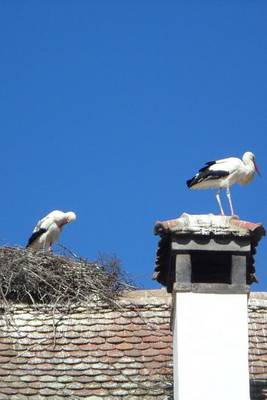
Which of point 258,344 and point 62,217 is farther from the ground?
point 62,217

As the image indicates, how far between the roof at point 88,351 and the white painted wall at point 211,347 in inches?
48.1

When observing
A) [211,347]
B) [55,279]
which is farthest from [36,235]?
[211,347]

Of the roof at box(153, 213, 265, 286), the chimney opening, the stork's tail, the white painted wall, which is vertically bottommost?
the white painted wall

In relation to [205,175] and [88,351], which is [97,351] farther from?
[205,175]

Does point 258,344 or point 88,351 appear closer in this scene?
point 88,351

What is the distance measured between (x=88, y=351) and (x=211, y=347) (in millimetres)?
2187

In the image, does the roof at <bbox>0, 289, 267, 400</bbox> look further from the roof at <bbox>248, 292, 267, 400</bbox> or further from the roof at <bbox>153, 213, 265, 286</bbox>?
the roof at <bbox>153, 213, 265, 286</bbox>

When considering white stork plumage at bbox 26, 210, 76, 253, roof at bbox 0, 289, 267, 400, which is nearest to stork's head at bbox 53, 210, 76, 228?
white stork plumage at bbox 26, 210, 76, 253

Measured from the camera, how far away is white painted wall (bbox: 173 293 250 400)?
852cm

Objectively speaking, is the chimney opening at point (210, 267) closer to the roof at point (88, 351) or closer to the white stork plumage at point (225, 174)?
the roof at point (88, 351)

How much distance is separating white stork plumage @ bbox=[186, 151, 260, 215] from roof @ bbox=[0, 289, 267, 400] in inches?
71.9

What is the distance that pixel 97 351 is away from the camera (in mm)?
10586

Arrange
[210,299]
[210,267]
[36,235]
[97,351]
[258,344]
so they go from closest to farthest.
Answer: [210,299] < [210,267] < [97,351] < [258,344] < [36,235]

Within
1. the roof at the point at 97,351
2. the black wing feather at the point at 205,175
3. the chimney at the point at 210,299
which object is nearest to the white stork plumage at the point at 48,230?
the black wing feather at the point at 205,175
